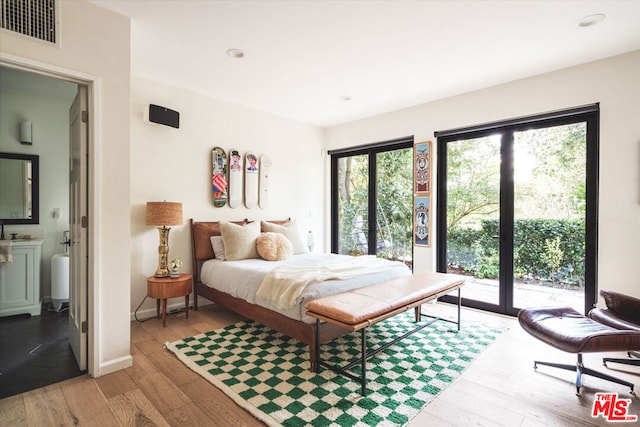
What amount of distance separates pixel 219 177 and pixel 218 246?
934 mm

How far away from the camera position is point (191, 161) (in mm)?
3994

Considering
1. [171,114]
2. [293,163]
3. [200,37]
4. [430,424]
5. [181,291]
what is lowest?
[430,424]

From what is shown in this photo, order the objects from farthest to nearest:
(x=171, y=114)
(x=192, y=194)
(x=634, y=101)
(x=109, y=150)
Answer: (x=192, y=194) < (x=171, y=114) < (x=634, y=101) < (x=109, y=150)

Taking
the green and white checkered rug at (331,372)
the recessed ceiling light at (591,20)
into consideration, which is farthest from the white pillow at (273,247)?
the recessed ceiling light at (591,20)

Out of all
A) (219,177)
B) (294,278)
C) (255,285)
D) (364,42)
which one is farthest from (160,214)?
(364,42)

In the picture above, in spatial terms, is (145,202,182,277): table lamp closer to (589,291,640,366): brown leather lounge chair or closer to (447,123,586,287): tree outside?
(447,123,586,287): tree outside

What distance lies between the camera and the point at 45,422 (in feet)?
5.91

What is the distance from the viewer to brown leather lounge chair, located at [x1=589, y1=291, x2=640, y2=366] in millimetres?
2383

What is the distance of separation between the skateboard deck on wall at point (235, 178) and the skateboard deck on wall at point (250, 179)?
0.08 m

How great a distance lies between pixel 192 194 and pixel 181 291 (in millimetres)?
1265

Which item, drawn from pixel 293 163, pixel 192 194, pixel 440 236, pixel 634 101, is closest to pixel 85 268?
pixel 192 194

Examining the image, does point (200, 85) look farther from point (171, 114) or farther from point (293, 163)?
point (293, 163)

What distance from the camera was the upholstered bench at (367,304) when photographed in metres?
2.11

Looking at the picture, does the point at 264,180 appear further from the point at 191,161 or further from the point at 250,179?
the point at 191,161
